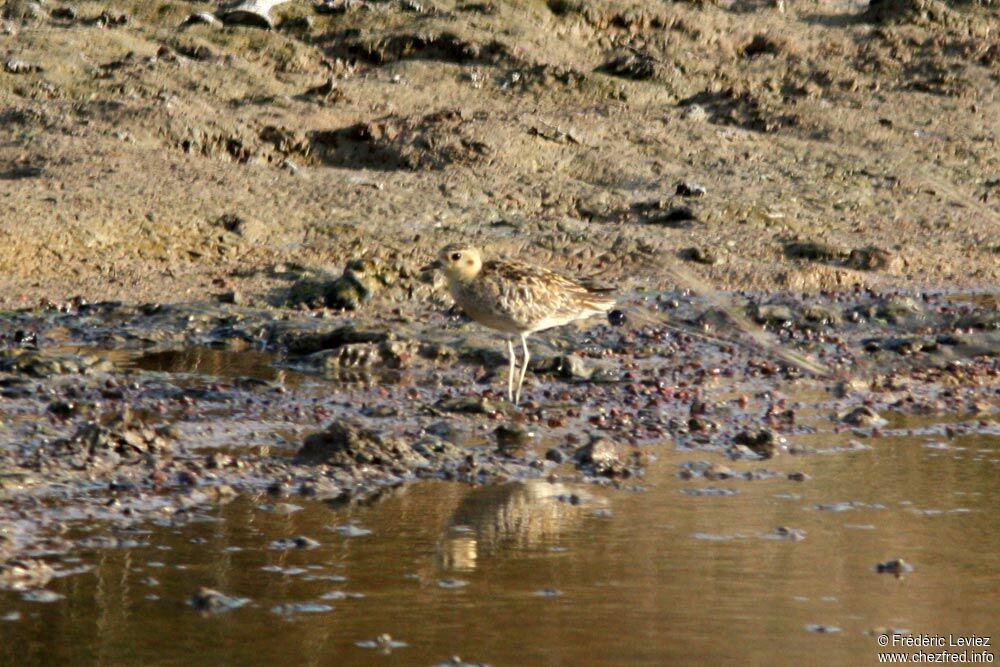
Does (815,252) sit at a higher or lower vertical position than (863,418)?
higher

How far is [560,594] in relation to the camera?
5492 mm

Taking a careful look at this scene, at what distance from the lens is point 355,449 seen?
7.36 m

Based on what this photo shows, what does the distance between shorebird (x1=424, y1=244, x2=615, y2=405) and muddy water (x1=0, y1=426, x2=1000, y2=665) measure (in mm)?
2118

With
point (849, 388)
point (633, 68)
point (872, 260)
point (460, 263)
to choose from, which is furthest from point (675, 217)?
point (460, 263)

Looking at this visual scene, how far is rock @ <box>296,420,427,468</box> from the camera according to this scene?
7.35m

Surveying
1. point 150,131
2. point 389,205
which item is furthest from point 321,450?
point 150,131

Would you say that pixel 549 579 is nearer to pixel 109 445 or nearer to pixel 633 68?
pixel 109 445

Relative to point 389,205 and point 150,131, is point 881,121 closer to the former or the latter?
point 389,205

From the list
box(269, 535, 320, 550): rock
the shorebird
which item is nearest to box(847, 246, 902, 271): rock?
the shorebird

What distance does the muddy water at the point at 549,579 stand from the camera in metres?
4.95

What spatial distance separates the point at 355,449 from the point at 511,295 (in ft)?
7.07

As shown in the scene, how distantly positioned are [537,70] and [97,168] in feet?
18.1

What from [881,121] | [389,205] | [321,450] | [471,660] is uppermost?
[881,121]

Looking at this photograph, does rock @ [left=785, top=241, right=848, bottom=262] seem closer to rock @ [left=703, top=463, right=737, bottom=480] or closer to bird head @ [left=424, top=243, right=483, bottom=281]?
bird head @ [left=424, top=243, right=483, bottom=281]
